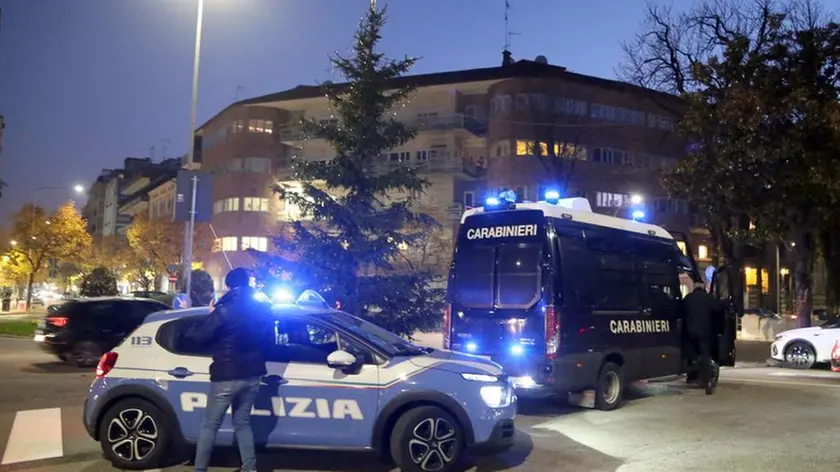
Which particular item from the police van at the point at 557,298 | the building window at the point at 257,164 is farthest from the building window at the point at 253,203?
the police van at the point at 557,298

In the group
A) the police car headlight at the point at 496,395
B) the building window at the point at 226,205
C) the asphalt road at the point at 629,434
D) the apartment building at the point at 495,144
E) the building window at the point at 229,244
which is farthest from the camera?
the building window at the point at 226,205

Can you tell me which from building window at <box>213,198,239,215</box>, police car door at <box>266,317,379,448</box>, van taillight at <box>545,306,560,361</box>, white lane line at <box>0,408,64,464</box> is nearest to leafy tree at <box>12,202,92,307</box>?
building window at <box>213,198,239,215</box>

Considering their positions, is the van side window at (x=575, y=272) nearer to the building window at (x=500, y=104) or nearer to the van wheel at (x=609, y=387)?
the van wheel at (x=609, y=387)

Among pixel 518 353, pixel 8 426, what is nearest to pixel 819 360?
pixel 518 353

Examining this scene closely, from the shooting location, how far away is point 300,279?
Result: 17.1 metres

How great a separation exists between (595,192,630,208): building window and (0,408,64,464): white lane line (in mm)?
38978

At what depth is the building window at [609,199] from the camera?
45000 mm

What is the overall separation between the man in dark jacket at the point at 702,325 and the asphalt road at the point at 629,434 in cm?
42

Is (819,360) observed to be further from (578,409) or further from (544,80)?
(544,80)

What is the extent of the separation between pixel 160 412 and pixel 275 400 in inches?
43.9

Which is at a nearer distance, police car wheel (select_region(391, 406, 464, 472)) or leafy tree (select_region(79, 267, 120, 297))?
police car wheel (select_region(391, 406, 464, 472))

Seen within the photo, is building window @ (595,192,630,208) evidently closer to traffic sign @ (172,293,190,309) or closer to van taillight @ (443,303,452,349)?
traffic sign @ (172,293,190,309)

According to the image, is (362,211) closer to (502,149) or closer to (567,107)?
(502,149)

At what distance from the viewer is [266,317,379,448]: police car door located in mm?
6637
